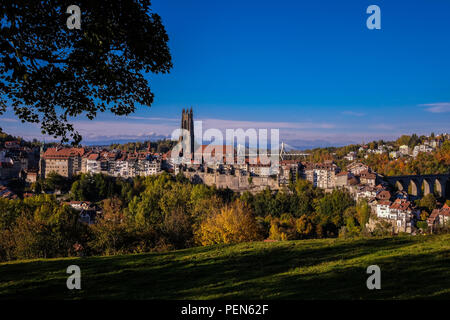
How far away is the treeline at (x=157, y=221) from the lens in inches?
565

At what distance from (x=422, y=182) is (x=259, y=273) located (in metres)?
66.8

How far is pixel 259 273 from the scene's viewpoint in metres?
6.65

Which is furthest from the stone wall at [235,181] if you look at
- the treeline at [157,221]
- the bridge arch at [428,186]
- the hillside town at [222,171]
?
the bridge arch at [428,186]

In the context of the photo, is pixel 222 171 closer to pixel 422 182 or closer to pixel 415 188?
pixel 415 188

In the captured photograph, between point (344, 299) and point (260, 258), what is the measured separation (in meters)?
3.46

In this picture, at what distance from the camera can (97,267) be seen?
8.01 meters

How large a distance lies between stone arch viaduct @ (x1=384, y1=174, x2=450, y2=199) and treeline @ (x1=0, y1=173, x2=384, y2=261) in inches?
599

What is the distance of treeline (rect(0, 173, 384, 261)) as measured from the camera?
14.3m

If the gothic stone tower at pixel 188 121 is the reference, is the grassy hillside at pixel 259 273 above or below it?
below

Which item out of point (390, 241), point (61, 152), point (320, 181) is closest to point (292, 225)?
point (320, 181)

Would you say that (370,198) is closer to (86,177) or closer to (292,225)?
(292,225)

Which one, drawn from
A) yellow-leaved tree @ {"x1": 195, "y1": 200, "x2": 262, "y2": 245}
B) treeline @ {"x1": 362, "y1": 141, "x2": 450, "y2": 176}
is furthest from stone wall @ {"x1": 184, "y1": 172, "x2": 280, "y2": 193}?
yellow-leaved tree @ {"x1": 195, "y1": 200, "x2": 262, "y2": 245}

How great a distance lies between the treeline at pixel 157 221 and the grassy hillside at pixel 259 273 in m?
5.55

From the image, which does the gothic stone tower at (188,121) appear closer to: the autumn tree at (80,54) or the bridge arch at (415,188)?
the bridge arch at (415,188)
